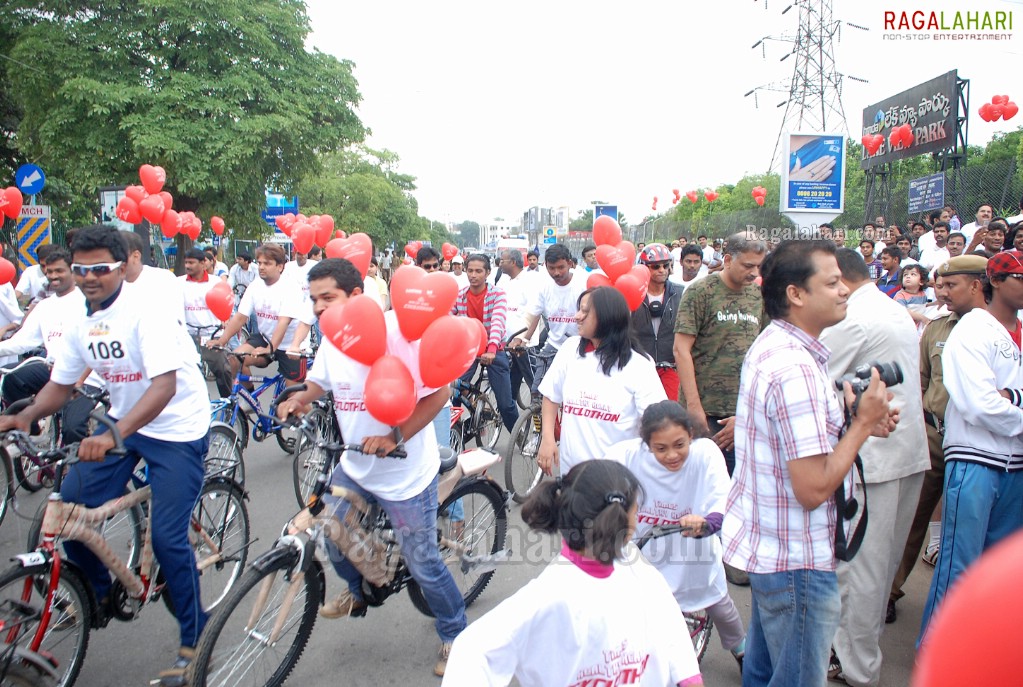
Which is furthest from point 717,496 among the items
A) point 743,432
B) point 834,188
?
point 834,188

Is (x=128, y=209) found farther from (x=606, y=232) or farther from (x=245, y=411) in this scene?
(x=606, y=232)

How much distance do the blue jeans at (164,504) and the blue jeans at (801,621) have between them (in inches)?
99.5

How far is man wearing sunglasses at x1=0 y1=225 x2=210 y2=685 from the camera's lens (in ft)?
10.6

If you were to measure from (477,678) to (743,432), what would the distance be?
1.21 m

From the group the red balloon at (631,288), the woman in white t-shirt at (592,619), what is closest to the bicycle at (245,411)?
the red balloon at (631,288)

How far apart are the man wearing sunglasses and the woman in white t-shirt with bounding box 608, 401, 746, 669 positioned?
2061 millimetres

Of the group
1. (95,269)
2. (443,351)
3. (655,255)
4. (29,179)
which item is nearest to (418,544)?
Result: (443,351)

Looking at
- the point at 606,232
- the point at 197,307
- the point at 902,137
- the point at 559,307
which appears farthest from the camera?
the point at 902,137

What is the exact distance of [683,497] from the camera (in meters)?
3.30

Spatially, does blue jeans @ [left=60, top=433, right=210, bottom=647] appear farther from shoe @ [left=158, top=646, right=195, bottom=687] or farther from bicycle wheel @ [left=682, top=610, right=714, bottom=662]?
bicycle wheel @ [left=682, top=610, right=714, bottom=662]

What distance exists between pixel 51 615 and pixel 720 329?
3.75 meters

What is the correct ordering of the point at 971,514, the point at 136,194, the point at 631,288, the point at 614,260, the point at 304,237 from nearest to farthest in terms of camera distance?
the point at 971,514, the point at 631,288, the point at 614,260, the point at 304,237, the point at 136,194

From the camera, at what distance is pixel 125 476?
11.2 feet

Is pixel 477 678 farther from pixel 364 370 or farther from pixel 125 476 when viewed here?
pixel 125 476
